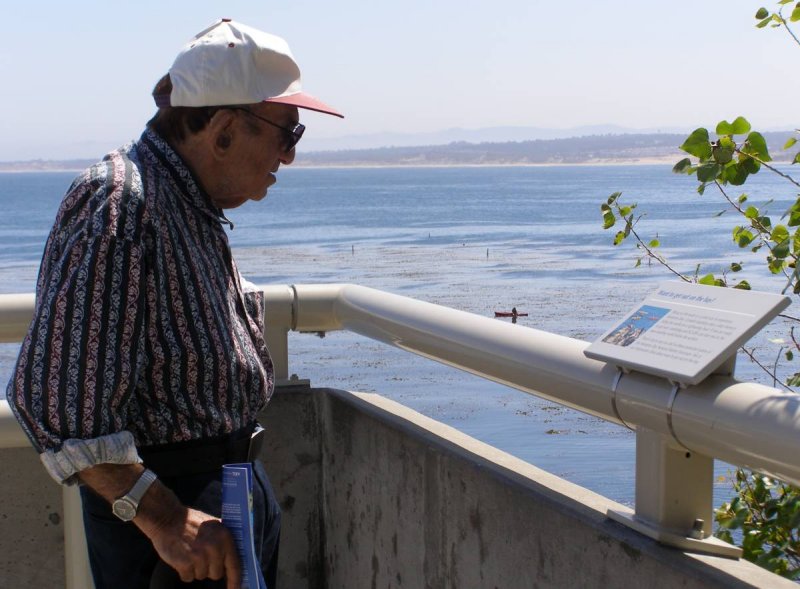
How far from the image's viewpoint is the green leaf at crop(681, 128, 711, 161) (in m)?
3.69

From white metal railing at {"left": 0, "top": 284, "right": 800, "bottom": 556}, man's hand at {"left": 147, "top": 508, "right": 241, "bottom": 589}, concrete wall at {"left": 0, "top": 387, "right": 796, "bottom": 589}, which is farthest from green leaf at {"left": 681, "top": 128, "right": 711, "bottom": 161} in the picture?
man's hand at {"left": 147, "top": 508, "right": 241, "bottom": 589}

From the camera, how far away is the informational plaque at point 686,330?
2131 millimetres

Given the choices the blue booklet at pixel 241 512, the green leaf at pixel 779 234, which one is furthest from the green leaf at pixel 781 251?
the blue booklet at pixel 241 512

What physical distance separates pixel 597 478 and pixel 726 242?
3826 centimetres

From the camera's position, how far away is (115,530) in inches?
93.4

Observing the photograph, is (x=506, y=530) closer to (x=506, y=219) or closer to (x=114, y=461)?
(x=114, y=461)

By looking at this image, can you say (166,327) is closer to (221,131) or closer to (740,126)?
(221,131)

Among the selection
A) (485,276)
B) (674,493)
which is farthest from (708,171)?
(485,276)

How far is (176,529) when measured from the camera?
2209mm

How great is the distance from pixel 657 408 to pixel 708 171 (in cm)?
174

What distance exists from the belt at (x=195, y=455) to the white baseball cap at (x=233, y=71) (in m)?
0.67

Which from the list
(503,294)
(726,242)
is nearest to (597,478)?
(503,294)

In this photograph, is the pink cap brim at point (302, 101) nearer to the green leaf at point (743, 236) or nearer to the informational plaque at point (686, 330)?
the informational plaque at point (686, 330)

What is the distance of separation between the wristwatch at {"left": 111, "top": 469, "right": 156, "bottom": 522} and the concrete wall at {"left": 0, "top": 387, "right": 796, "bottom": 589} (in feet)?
2.83
